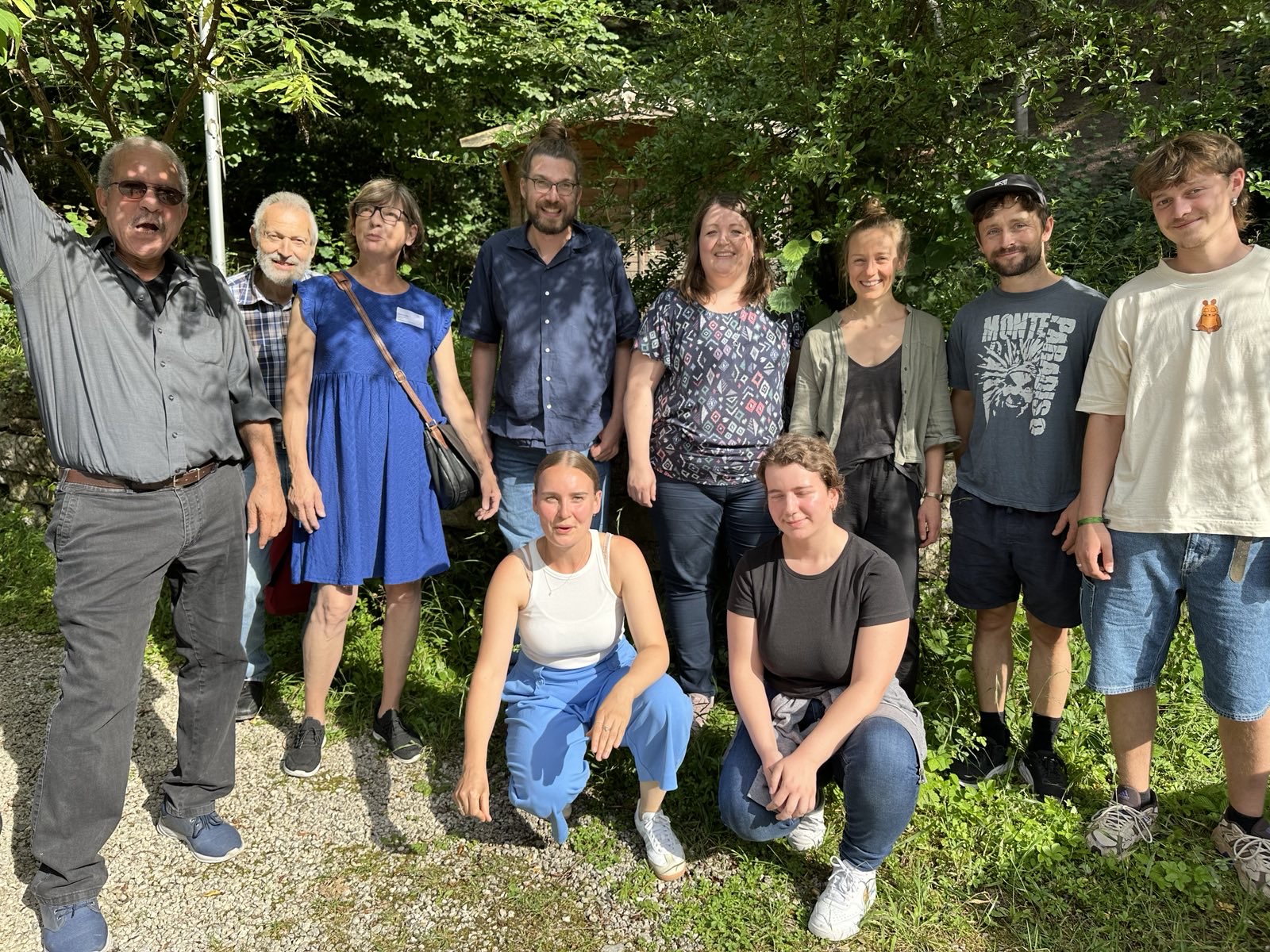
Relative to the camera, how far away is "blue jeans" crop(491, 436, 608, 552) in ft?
11.9

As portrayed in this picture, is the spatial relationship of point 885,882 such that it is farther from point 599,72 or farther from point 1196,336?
point 599,72

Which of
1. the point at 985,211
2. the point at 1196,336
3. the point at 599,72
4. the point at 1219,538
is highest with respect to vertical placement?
the point at 599,72

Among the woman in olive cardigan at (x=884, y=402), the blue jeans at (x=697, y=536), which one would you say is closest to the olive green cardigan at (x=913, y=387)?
the woman in olive cardigan at (x=884, y=402)

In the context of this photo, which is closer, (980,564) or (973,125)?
(980,564)

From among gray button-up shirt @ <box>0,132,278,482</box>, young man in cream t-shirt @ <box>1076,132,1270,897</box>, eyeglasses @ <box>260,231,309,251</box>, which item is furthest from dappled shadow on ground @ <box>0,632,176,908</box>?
young man in cream t-shirt @ <box>1076,132,1270,897</box>

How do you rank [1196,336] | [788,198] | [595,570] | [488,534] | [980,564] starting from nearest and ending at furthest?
[1196,336]
[595,570]
[980,564]
[788,198]
[488,534]

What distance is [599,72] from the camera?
4.98 m

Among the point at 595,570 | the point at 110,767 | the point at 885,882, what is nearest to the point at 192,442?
the point at 110,767

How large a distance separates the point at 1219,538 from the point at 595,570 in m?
1.84

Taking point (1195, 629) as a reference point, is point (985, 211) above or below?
above

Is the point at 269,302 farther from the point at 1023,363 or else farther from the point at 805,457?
the point at 1023,363

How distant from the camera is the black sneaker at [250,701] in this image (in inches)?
152

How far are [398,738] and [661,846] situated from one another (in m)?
1.21

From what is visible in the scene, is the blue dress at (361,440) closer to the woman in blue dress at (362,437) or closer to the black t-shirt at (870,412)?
the woman in blue dress at (362,437)
